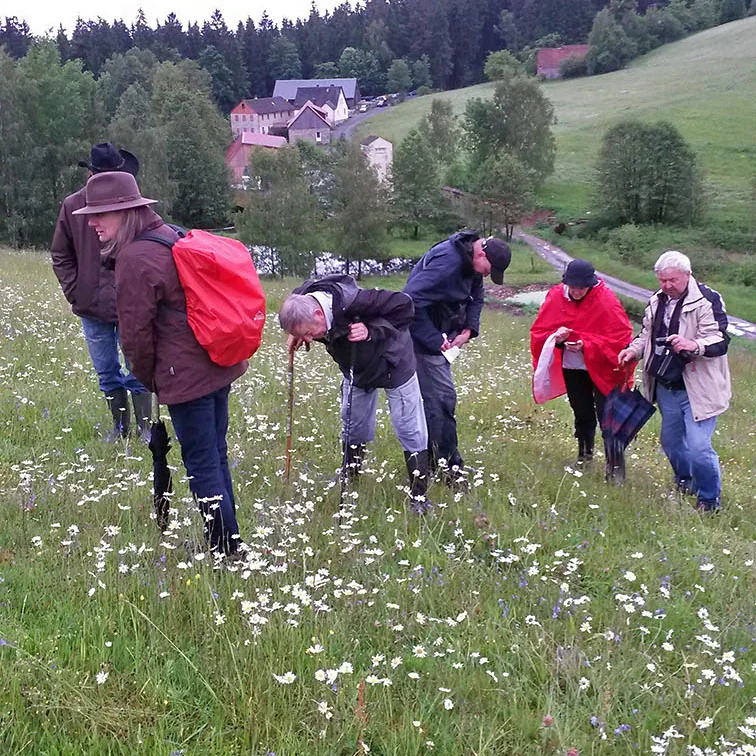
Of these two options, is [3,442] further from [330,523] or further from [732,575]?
[732,575]

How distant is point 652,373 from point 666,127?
55.5 meters

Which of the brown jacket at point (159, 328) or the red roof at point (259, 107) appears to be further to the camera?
the red roof at point (259, 107)

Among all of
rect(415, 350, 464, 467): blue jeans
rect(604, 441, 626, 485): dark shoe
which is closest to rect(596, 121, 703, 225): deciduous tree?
rect(604, 441, 626, 485): dark shoe

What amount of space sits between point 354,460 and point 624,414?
109 inches

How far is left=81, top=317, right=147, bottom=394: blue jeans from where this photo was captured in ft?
21.0

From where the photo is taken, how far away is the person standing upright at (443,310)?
234 inches

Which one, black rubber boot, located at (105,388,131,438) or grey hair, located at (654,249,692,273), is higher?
grey hair, located at (654,249,692,273)

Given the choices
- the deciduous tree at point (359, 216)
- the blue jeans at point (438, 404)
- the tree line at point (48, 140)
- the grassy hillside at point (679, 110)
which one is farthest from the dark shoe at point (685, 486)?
the grassy hillside at point (679, 110)

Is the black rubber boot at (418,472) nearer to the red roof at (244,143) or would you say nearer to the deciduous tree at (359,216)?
the deciduous tree at (359,216)

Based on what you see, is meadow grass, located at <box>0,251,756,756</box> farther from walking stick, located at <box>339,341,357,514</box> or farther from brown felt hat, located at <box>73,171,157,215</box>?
brown felt hat, located at <box>73,171,157,215</box>

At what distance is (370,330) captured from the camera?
201 inches

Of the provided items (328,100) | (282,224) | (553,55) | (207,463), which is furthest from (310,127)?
(207,463)

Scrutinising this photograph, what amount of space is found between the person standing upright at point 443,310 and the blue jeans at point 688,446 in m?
1.94

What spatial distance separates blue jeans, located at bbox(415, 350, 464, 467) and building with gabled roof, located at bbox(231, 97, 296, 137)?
11605 centimetres
